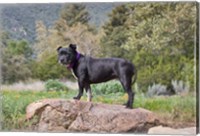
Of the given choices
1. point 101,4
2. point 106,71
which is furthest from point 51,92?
point 101,4

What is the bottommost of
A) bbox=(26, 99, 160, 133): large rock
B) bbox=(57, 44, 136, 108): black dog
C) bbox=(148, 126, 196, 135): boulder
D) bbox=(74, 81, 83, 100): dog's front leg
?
bbox=(148, 126, 196, 135): boulder

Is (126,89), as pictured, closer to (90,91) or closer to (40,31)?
(90,91)

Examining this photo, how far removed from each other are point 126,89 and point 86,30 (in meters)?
0.33

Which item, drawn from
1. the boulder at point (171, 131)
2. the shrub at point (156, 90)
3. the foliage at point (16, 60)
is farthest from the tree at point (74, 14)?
the boulder at point (171, 131)

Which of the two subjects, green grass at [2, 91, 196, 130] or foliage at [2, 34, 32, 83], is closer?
green grass at [2, 91, 196, 130]

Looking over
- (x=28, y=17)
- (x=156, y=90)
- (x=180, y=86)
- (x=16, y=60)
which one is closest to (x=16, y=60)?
(x=16, y=60)

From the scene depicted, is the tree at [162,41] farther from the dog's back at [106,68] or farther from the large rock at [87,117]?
the large rock at [87,117]

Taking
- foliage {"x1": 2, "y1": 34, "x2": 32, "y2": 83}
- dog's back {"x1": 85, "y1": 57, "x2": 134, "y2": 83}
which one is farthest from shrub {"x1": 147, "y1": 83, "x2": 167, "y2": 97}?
foliage {"x1": 2, "y1": 34, "x2": 32, "y2": 83}

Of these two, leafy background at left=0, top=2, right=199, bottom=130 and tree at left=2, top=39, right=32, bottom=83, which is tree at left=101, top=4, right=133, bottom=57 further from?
tree at left=2, top=39, right=32, bottom=83

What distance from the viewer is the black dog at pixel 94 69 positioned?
279 centimetres

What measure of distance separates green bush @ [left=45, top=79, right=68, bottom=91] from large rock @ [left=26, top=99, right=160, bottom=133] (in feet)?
0.18

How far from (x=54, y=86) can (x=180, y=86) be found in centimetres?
59

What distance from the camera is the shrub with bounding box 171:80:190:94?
2740mm

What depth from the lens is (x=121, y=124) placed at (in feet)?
9.19
